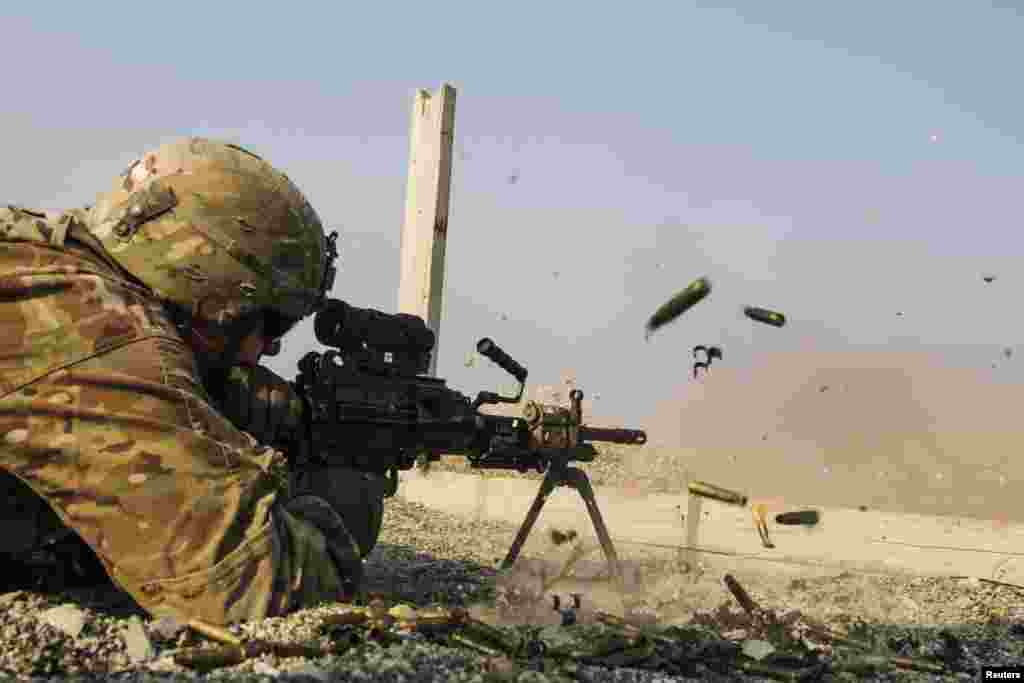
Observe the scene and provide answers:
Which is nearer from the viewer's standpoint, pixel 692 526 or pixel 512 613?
pixel 512 613

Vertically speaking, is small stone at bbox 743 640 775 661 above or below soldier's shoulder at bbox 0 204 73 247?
below

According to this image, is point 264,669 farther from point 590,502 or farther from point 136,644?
point 590,502

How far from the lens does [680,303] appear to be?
6016mm

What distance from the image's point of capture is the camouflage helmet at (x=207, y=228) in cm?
368

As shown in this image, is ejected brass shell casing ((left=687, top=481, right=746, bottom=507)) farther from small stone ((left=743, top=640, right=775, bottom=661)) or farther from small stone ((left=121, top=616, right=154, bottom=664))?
small stone ((left=121, top=616, right=154, bottom=664))

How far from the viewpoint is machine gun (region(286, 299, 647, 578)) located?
5012mm

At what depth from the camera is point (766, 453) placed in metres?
11.1

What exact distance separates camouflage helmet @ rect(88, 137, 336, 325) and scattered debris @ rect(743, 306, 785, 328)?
133 inches

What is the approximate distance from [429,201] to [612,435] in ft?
9.44

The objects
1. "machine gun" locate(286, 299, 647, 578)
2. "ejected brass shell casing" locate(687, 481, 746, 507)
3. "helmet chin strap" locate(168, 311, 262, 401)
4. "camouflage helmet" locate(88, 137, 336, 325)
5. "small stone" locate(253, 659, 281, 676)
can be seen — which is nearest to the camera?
"small stone" locate(253, 659, 281, 676)

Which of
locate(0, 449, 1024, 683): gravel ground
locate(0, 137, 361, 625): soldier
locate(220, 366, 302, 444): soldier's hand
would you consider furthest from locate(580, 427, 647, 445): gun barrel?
locate(0, 137, 361, 625): soldier

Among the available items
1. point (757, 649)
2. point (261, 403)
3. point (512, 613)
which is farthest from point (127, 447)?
point (757, 649)

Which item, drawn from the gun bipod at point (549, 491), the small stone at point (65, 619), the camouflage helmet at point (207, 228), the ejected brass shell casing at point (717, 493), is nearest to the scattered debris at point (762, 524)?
the ejected brass shell casing at point (717, 493)

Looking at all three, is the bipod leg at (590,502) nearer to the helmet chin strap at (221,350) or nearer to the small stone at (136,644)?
the helmet chin strap at (221,350)
